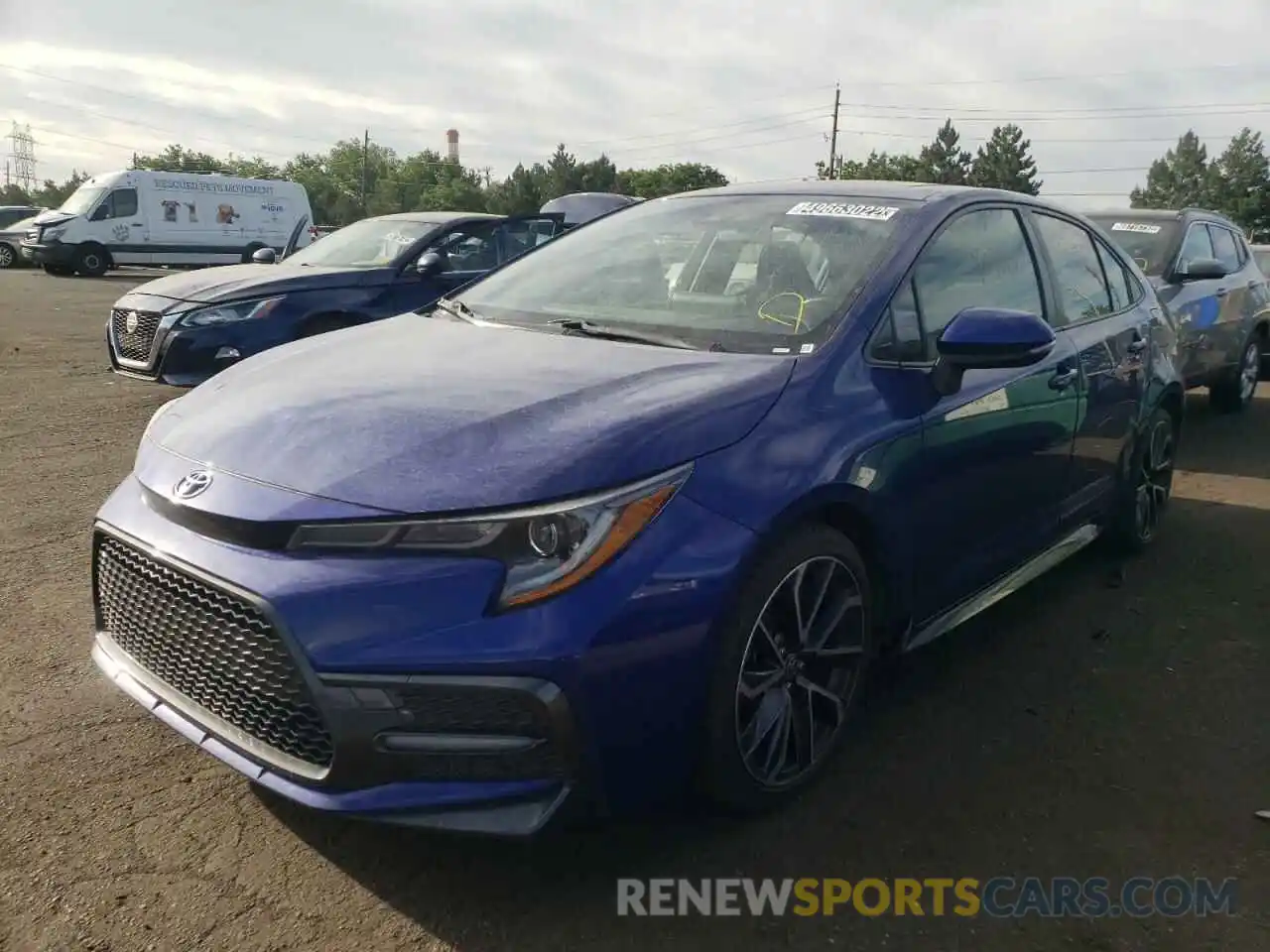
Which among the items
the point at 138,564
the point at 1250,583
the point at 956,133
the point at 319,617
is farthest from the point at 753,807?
the point at 956,133

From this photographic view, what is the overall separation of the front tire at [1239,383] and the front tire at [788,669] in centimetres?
720

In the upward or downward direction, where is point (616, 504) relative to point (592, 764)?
upward

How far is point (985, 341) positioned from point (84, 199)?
26.8 metres

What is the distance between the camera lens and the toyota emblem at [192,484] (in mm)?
2320

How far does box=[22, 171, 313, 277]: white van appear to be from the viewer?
24.5 meters

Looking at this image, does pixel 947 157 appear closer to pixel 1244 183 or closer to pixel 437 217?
pixel 1244 183

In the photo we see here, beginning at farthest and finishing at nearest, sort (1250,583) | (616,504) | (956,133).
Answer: (956,133)
(1250,583)
(616,504)

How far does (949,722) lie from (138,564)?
7.59 ft

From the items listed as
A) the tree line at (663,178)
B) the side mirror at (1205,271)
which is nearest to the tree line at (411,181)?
the tree line at (663,178)

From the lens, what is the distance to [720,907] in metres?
2.33

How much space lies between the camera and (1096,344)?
4.07m

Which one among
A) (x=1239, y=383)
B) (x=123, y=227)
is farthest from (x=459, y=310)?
(x=123, y=227)

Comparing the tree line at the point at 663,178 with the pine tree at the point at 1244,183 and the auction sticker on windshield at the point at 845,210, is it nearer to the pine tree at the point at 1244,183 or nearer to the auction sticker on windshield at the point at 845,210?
the pine tree at the point at 1244,183

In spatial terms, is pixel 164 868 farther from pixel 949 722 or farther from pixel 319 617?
pixel 949 722
